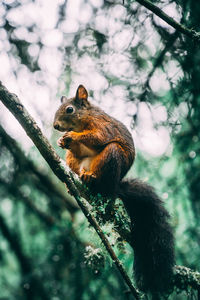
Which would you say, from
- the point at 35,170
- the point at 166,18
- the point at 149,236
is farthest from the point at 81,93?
the point at 149,236

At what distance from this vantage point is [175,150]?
Result: 10.4ft

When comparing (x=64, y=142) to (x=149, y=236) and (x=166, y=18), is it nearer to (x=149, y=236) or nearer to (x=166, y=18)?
(x=149, y=236)

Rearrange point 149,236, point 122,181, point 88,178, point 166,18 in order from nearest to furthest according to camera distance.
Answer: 1. point 166,18
2. point 88,178
3. point 149,236
4. point 122,181

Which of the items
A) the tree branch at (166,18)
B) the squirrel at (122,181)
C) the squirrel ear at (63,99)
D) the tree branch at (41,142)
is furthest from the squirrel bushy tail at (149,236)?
the tree branch at (166,18)

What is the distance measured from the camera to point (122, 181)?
276 centimetres

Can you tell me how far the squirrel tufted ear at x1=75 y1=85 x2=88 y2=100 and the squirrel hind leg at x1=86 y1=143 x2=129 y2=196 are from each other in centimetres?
80

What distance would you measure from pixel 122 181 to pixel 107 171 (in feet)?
1.40

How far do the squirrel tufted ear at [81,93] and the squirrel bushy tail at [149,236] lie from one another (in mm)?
980

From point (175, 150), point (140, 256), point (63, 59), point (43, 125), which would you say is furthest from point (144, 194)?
point (63, 59)

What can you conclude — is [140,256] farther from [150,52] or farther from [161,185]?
[150,52]

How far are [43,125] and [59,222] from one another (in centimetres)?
152

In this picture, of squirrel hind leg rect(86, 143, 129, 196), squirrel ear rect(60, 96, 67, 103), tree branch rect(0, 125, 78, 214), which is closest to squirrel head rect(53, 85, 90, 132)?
squirrel ear rect(60, 96, 67, 103)

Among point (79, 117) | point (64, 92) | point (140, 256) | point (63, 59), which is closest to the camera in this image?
point (140, 256)

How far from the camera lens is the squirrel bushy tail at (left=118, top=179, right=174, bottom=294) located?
2283 mm
